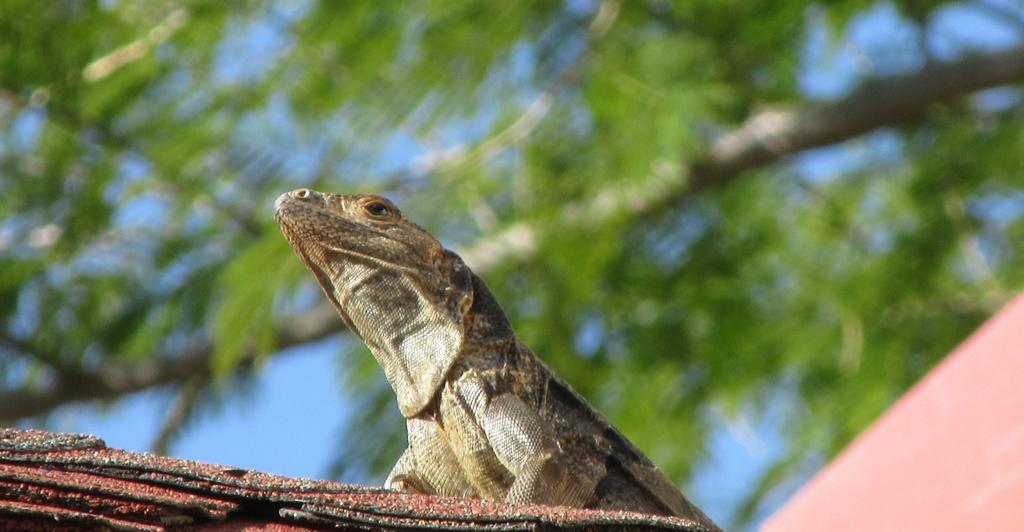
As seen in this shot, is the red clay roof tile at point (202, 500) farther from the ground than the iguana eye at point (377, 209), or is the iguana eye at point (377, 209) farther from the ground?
the iguana eye at point (377, 209)

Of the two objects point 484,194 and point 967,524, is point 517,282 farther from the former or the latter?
point 967,524

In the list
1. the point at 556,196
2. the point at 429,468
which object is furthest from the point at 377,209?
the point at 556,196

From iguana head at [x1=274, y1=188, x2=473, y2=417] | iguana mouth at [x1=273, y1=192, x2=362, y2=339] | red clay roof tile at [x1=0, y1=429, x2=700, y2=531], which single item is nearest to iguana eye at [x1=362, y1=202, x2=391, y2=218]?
iguana head at [x1=274, y1=188, x2=473, y2=417]

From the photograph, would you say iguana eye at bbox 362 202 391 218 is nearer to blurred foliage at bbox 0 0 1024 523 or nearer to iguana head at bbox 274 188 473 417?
iguana head at bbox 274 188 473 417

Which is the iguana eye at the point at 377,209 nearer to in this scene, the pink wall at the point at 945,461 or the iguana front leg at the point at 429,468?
the iguana front leg at the point at 429,468

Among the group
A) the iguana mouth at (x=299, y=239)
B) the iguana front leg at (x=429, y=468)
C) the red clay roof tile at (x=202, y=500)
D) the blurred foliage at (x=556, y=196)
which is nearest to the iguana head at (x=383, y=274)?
the iguana mouth at (x=299, y=239)

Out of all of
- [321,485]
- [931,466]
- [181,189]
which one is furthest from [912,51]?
[321,485]
